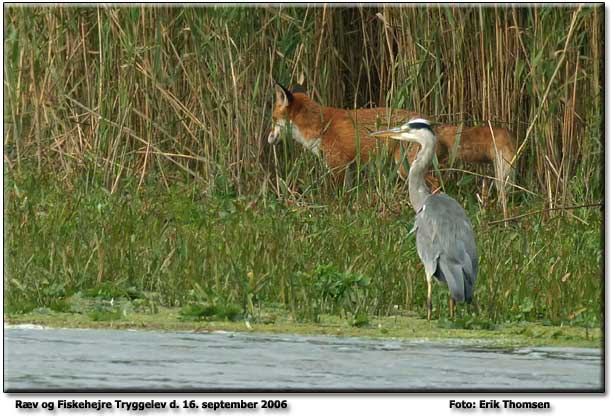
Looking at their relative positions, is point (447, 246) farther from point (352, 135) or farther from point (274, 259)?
point (352, 135)

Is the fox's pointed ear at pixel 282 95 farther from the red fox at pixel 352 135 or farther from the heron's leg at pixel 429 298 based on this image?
the heron's leg at pixel 429 298

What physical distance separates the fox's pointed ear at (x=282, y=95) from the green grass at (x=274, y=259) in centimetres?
141

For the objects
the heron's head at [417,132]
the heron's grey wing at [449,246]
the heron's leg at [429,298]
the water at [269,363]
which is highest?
the heron's head at [417,132]

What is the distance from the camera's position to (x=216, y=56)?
371 inches

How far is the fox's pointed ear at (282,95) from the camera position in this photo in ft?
32.7

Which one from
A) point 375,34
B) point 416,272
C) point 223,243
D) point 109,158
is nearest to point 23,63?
point 109,158

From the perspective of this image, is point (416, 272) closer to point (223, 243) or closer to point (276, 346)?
point (223, 243)

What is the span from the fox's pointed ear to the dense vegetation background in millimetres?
87

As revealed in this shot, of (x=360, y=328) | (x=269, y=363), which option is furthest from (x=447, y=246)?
(x=269, y=363)

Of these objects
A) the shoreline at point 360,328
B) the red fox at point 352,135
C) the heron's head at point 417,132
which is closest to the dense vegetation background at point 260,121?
the red fox at point 352,135

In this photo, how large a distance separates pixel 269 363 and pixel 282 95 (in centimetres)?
514

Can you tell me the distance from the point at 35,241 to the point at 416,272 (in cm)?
213

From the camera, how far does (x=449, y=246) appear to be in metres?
6.46

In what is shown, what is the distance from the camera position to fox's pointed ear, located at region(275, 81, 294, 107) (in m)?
9.97
